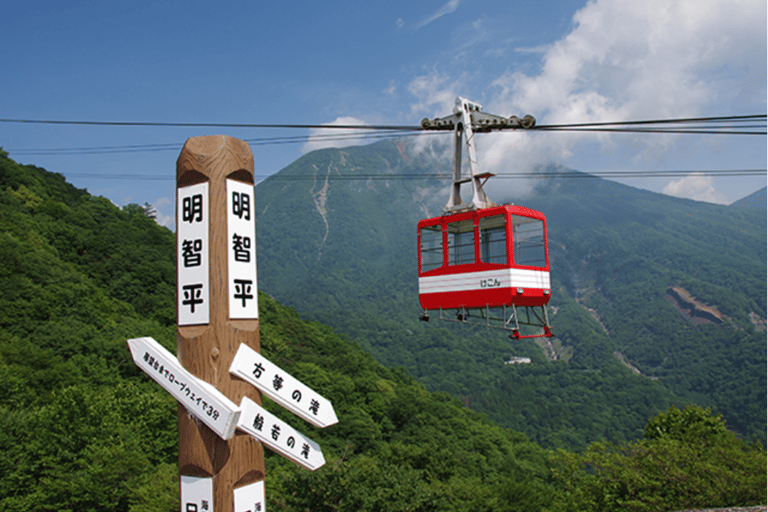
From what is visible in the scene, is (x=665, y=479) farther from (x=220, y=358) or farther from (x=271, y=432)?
(x=220, y=358)

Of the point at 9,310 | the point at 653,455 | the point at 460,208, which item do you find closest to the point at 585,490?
the point at 653,455

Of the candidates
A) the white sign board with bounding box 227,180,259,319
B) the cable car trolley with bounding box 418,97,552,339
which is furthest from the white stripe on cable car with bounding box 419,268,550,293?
the white sign board with bounding box 227,180,259,319

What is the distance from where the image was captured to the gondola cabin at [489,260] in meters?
11.5

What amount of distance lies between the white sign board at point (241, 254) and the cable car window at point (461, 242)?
289 inches

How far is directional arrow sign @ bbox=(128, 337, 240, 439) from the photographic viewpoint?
15.9 feet

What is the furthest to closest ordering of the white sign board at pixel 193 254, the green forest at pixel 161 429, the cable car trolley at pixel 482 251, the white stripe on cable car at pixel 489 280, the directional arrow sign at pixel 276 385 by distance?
the green forest at pixel 161 429, the white stripe on cable car at pixel 489 280, the cable car trolley at pixel 482 251, the white sign board at pixel 193 254, the directional arrow sign at pixel 276 385

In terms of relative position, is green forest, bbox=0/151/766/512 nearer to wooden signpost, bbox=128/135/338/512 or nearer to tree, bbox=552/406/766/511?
tree, bbox=552/406/766/511

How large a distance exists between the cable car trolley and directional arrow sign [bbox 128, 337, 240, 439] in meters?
6.81

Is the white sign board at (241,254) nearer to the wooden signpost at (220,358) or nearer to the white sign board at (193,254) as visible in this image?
the wooden signpost at (220,358)

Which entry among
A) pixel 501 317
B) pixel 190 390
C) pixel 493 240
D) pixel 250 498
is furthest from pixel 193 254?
pixel 501 317

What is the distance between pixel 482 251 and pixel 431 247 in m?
1.65

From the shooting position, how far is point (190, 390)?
16.5 ft

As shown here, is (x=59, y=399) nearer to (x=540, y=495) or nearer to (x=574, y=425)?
(x=540, y=495)

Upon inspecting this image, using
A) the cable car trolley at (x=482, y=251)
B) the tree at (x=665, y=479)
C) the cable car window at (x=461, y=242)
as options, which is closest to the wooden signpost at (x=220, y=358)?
the cable car trolley at (x=482, y=251)
